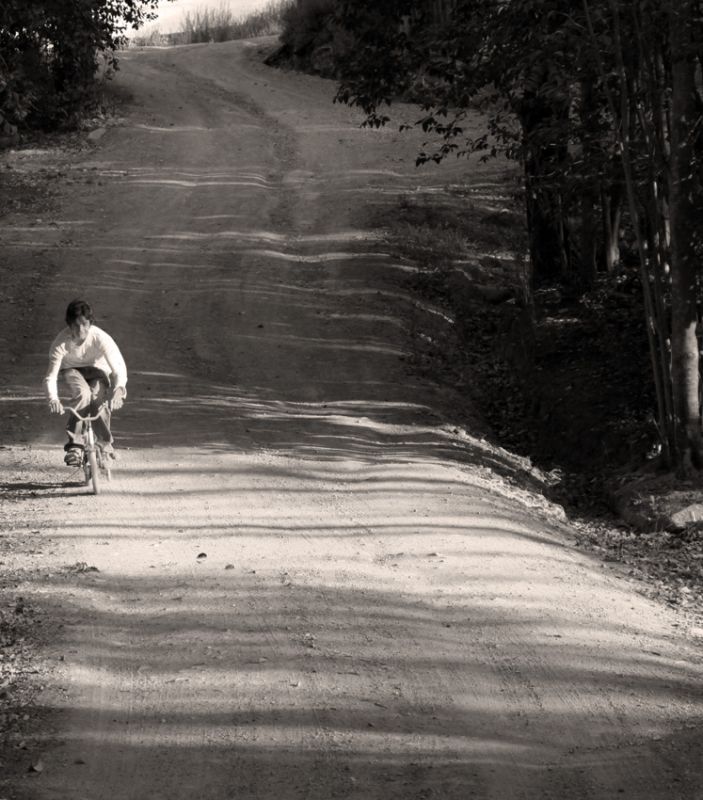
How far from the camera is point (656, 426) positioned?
1301 centimetres

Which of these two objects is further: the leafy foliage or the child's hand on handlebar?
the leafy foliage

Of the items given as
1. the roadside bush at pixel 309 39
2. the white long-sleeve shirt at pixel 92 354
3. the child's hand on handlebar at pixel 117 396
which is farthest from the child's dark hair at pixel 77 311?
the roadside bush at pixel 309 39

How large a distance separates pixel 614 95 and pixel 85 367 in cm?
740

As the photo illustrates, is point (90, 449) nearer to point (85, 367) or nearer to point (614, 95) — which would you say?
point (85, 367)

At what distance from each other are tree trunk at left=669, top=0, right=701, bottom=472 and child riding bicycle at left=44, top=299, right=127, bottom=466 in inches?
233

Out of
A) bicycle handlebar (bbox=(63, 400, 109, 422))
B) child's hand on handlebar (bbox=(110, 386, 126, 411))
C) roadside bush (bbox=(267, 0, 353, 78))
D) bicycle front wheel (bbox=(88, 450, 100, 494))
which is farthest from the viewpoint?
roadside bush (bbox=(267, 0, 353, 78))

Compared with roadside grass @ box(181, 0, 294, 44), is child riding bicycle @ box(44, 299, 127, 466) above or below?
below

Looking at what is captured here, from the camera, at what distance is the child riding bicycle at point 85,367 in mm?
10469

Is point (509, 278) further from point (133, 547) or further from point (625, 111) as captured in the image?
point (133, 547)

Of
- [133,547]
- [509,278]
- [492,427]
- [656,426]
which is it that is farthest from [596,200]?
[133,547]

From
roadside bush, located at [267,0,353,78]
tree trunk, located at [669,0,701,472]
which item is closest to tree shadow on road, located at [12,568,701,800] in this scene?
tree trunk, located at [669,0,701,472]

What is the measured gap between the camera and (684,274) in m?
12.3

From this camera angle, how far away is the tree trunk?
39.6ft

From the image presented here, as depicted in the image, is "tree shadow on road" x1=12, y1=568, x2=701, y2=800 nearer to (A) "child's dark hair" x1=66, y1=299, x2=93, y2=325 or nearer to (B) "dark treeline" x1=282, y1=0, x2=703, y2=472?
(A) "child's dark hair" x1=66, y1=299, x2=93, y2=325
